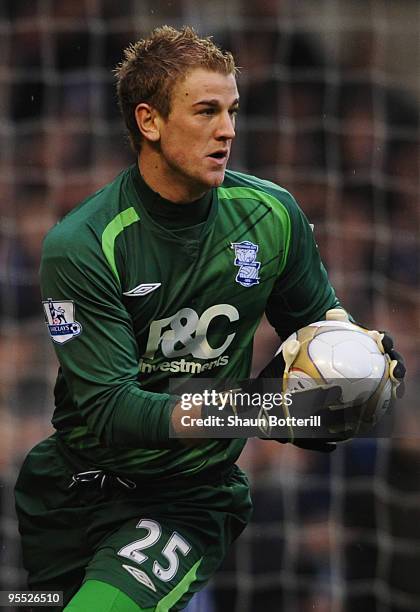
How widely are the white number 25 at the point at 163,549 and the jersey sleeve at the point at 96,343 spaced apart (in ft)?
0.70

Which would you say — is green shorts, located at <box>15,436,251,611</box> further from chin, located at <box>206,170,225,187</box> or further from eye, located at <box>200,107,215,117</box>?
eye, located at <box>200,107,215,117</box>

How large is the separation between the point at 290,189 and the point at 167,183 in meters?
1.88

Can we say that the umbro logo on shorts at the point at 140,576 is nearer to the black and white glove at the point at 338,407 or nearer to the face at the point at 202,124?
the black and white glove at the point at 338,407

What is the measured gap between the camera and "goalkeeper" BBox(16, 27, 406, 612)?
247 centimetres

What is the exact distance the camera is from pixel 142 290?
8.38 ft

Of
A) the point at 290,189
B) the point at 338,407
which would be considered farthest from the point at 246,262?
the point at 290,189

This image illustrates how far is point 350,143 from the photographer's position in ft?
14.7

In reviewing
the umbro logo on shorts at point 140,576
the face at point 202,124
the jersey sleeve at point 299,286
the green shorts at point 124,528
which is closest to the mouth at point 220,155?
the face at point 202,124

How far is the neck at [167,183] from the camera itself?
259 cm

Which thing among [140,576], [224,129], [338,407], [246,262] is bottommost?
[140,576]

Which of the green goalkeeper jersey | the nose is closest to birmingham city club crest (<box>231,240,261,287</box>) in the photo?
the green goalkeeper jersey

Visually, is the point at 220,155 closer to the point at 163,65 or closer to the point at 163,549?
the point at 163,65

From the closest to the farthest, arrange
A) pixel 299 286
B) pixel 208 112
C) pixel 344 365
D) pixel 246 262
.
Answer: pixel 344 365 < pixel 208 112 < pixel 246 262 < pixel 299 286

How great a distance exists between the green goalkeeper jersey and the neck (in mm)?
22
